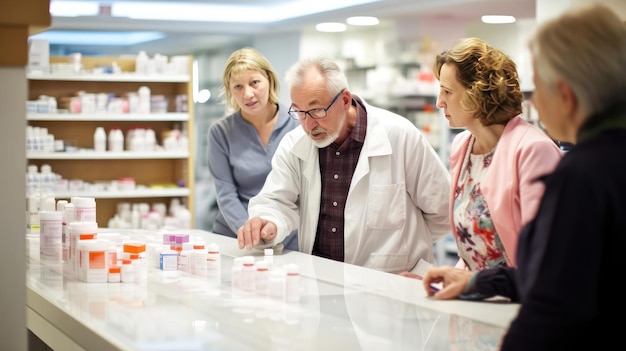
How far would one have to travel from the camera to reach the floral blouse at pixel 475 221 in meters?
2.57

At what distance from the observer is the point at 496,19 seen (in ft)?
27.0

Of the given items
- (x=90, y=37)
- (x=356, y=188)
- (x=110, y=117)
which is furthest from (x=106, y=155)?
(x=356, y=188)

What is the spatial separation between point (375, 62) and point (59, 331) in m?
7.83

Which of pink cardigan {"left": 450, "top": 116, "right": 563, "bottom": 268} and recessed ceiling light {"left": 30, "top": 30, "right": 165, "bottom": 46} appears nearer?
pink cardigan {"left": 450, "top": 116, "right": 563, "bottom": 268}

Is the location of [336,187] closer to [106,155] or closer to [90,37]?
[106,155]

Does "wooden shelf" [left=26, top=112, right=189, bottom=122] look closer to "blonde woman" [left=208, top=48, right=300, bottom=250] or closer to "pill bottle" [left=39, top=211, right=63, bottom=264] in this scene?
"blonde woman" [left=208, top=48, right=300, bottom=250]

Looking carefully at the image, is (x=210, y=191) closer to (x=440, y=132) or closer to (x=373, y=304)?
(x=440, y=132)

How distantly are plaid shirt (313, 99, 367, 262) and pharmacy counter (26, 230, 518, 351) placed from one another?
20.6 inches

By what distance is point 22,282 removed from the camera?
1.78 meters

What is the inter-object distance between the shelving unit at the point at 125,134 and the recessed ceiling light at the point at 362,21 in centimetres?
197

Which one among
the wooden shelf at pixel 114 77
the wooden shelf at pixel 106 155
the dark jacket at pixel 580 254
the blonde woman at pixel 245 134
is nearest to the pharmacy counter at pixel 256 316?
the dark jacket at pixel 580 254

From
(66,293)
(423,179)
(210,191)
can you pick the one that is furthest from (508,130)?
(210,191)

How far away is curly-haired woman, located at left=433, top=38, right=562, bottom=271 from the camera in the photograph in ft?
8.02

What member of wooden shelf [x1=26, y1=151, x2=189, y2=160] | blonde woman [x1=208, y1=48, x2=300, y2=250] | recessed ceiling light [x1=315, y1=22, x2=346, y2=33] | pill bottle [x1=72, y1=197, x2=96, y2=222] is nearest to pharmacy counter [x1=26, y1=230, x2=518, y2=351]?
pill bottle [x1=72, y1=197, x2=96, y2=222]
